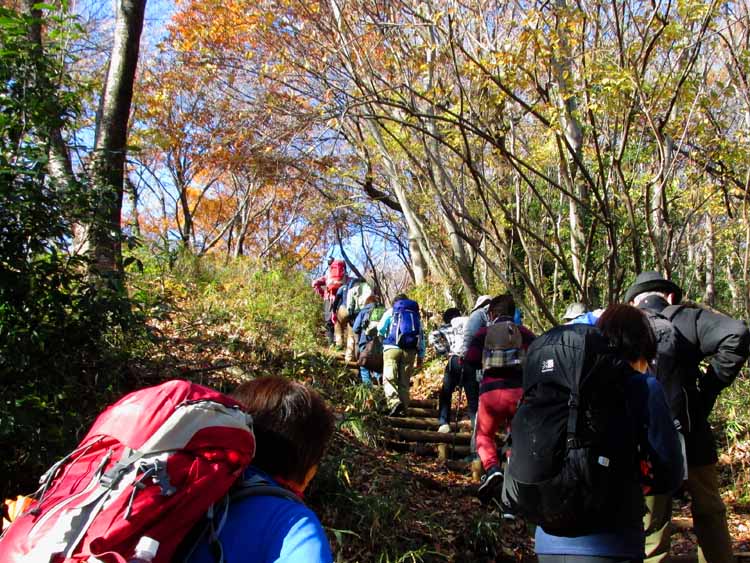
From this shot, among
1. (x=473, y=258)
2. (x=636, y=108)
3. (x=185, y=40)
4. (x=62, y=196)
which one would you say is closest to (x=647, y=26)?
(x=636, y=108)

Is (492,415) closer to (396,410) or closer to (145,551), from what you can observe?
(396,410)

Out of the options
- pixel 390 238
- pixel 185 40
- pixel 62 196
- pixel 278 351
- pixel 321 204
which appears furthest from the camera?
pixel 390 238

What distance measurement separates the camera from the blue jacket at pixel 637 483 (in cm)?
239

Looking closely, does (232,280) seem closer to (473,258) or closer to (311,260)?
(473,258)

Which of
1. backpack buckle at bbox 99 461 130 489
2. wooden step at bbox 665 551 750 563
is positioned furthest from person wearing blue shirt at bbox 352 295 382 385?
backpack buckle at bbox 99 461 130 489

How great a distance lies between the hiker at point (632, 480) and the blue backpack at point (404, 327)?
17.9 ft

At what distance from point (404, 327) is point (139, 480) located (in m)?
7.04

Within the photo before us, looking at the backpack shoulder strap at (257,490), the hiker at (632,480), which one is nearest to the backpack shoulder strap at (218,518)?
the backpack shoulder strap at (257,490)

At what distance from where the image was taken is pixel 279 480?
1.58 metres

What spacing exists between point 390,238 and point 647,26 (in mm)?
20399

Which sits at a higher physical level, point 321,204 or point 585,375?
point 321,204

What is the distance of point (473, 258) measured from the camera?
44.9ft

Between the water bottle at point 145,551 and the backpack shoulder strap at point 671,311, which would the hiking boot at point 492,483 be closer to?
the backpack shoulder strap at point 671,311

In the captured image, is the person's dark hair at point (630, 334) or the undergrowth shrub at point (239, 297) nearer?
the person's dark hair at point (630, 334)
